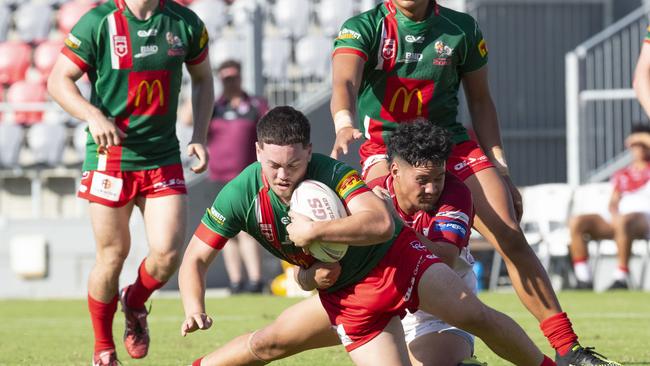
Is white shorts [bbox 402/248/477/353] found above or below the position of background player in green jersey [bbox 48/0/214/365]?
below

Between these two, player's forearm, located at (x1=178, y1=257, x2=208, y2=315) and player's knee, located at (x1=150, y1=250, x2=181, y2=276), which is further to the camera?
player's knee, located at (x1=150, y1=250, x2=181, y2=276)

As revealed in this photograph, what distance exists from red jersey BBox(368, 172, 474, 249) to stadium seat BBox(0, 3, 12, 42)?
41.8ft

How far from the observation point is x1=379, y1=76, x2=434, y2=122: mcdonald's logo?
6496mm

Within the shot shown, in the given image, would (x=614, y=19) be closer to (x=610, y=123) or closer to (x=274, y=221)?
(x=610, y=123)

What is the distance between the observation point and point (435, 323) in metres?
6.17

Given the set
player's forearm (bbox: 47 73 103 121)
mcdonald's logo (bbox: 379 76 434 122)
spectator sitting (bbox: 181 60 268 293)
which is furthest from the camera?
spectator sitting (bbox: 181 60 268 293)

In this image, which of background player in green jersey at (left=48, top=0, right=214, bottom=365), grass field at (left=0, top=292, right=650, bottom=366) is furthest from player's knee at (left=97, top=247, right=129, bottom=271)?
grass field at (left=0, top=292, right=650, bottom=366)

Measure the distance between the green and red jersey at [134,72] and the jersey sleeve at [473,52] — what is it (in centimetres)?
166

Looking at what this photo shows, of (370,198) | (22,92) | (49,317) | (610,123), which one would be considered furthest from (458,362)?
(22,92)

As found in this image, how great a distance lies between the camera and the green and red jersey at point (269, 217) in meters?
5.33

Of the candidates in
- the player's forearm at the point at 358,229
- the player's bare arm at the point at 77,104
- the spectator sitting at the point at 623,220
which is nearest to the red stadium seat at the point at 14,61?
the spectator sitting at the point at 623,220

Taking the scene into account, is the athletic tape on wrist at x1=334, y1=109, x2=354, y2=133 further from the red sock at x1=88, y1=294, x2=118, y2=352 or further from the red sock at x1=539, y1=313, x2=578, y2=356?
the red sock at x1=88, y1=294, x2=118, y2=352

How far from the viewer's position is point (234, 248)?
1338 cm

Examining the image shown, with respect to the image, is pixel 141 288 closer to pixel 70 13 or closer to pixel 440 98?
pixel 440 98
